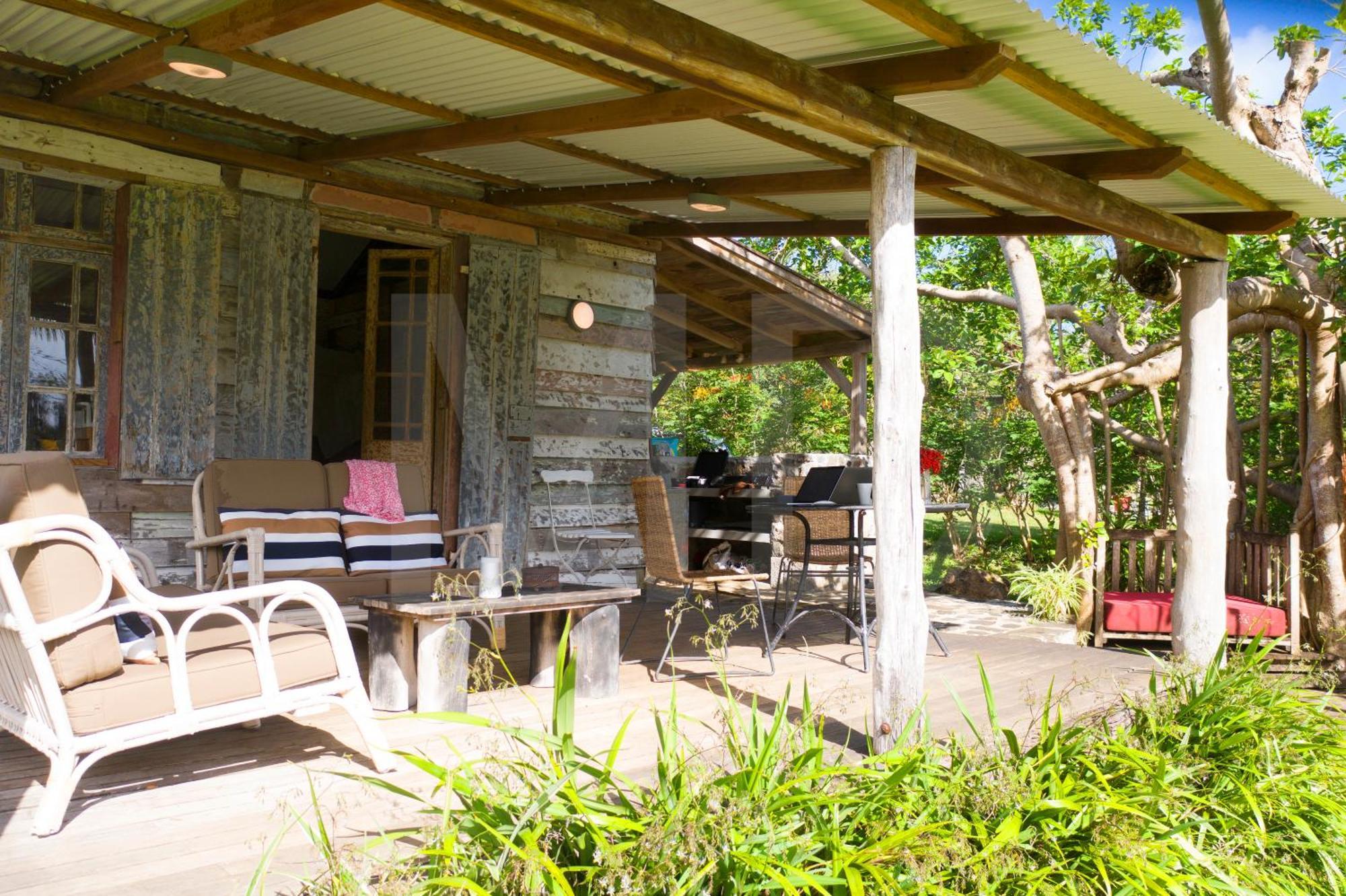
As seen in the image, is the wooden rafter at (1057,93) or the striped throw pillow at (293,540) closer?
the wooden rafter at (1057,93)

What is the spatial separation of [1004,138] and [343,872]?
3955 millimetres

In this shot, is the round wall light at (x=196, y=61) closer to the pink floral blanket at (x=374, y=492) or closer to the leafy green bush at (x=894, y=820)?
the pink floral blanket at (x=374, y=492)

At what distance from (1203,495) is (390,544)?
157 inches

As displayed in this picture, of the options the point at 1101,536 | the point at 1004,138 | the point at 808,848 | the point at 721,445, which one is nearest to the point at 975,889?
the point at 808,848

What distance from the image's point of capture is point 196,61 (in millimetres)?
3992

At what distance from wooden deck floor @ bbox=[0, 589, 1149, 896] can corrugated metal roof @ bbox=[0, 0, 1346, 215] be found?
2.00 metres

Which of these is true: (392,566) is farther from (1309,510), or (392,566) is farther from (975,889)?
(1309,510)

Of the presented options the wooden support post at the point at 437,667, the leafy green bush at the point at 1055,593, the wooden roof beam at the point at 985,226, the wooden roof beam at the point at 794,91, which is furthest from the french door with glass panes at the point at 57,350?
the leafy green bush at the point at 1055,593

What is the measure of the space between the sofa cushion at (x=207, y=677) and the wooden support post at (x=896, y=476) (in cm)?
185

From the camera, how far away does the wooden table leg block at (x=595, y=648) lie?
4727 mm

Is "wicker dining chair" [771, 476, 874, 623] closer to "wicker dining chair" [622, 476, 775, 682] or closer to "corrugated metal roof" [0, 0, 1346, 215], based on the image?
"wicker dining chair" [622, 476, 775, 682]

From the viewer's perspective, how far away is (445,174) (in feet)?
21.4

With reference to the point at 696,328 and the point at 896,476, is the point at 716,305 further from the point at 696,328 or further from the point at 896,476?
the point at 896,476

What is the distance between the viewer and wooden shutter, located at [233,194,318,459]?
565 cm
